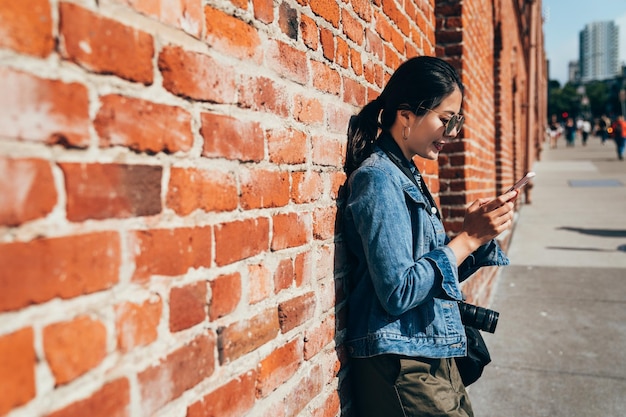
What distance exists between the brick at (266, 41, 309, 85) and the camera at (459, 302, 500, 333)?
3.74 feet

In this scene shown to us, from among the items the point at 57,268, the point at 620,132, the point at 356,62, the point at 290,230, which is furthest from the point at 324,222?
the point at 620,132

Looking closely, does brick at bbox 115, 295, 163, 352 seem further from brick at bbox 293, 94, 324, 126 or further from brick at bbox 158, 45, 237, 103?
brick at bbox 293, 94, 324, 126

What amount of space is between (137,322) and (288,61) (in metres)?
0.86

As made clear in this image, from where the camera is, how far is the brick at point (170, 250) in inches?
36.0

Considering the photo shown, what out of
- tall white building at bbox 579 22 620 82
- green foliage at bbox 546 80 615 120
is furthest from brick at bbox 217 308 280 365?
tall white building at bbox 579 22 620 82

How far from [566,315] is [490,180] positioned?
1702 mm

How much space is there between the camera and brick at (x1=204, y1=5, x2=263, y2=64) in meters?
1.12

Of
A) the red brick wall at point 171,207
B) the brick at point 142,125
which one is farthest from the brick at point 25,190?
the brick at point 142,125

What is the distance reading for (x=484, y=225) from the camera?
1.82 metres

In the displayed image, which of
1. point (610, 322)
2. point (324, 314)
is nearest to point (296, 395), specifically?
point (324, 314)

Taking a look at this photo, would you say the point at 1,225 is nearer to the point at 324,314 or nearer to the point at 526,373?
the point at 324,314

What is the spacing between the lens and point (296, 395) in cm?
150

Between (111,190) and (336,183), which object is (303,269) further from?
(111,190)

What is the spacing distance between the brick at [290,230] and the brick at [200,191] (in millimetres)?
214
